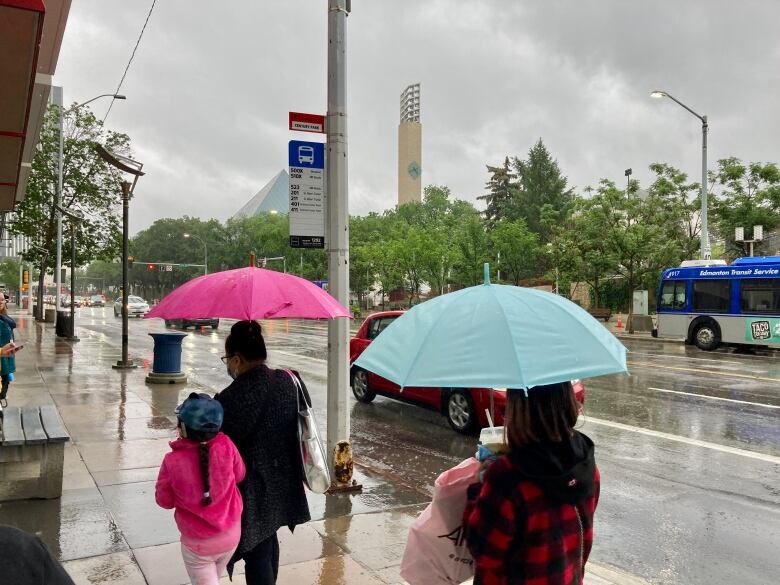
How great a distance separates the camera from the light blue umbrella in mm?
2133

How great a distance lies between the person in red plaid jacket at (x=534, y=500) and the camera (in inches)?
77.0

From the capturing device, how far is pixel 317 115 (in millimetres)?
5715

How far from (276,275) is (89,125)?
32.7 meters

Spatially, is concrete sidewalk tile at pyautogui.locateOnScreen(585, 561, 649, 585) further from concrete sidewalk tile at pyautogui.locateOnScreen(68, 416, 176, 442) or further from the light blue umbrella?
concrete sidewalk tile at pyautogui.locateOnScreen(68, 416, 176, 442)

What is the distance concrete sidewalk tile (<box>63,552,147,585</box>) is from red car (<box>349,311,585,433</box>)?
378cm

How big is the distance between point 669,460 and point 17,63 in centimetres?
761

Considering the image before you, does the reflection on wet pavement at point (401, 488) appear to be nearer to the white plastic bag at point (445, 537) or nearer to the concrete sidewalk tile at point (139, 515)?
the concrete sidewalk tile at point (139, 515)

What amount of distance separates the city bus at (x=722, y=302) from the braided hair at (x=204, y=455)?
71.2 ft

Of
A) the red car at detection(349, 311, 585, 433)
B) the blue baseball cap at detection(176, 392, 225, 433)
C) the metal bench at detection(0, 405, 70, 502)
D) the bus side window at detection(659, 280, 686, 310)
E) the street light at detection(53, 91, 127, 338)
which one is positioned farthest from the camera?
the street light at detection(53, 91, 127, 338)

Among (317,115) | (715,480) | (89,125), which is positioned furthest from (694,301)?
(89,125)

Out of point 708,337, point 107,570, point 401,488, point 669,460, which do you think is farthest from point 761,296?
point 107,570

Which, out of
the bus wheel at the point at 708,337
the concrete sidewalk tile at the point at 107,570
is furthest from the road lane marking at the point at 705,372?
the concrete sidewalk tile at the point at 107,570

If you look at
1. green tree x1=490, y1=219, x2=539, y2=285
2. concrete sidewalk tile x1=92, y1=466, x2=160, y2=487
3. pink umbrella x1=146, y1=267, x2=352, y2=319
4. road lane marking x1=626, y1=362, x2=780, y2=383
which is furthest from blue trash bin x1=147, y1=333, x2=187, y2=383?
green tree x1=490, y1=219, x2=539, y2=285

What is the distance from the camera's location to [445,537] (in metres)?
2.19
